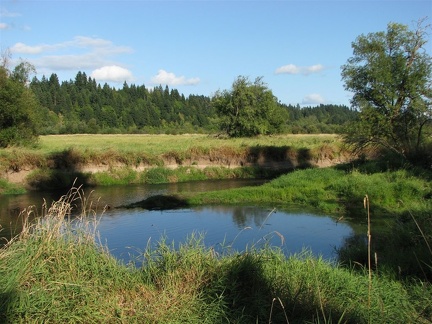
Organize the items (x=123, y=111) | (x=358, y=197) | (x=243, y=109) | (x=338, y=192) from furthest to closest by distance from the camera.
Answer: (x=123, y=111) < (x=243, y=109) < (x=338, y=192) < (x=358, y=197)

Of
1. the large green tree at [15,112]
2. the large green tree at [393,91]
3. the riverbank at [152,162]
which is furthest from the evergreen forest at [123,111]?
the large green tree at [393,91]

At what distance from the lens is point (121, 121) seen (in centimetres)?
10031

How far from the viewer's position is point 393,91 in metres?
25.8

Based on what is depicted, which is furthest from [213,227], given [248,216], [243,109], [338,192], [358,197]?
[243,109]

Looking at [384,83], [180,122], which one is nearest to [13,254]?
[384,83]

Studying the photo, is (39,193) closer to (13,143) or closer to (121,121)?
(13,143)

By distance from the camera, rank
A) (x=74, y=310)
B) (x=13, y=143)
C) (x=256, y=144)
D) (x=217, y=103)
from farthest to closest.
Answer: (x=217, y=103) → (x=256, y=144) → (x=13, y=143) → (x=74, y=310)

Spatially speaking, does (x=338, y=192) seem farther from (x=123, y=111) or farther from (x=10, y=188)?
(x=123, y=111)

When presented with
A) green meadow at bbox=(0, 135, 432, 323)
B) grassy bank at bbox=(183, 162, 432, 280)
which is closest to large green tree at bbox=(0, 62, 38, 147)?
grassy bank at bbox=(183, 162, 432, 280)

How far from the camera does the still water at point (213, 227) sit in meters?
12.9

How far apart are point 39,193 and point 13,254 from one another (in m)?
20.7

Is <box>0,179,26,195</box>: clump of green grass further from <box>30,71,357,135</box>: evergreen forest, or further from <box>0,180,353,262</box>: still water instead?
<box>30,71,357,135</box>: evergreen forest

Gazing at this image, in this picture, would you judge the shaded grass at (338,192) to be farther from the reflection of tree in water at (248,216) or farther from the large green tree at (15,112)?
the large green tree at (15,112)

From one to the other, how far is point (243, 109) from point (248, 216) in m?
33.9
